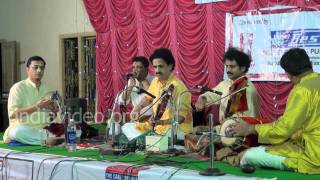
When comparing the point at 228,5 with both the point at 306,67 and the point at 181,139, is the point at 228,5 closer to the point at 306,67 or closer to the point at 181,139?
the point at 181,139

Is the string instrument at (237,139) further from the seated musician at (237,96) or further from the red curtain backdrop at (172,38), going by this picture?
the red curtain backdrop at (172,38)

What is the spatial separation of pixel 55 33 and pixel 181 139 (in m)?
5.10

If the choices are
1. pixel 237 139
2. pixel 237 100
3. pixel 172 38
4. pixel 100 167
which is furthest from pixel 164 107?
pixel 172 38

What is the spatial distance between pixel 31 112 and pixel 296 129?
9.13 feet

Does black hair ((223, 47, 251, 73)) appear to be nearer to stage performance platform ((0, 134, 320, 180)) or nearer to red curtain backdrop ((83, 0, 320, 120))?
stage performance platform ((0, 134, 320, 180))

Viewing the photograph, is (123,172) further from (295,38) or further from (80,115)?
(295,38)

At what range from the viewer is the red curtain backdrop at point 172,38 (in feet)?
19.1

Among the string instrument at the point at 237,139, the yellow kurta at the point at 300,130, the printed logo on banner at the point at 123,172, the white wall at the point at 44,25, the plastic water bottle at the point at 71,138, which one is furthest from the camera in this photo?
the white wall at the point at 44,25

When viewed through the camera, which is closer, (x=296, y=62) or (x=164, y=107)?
(x=296, y=62)

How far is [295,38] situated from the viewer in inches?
216

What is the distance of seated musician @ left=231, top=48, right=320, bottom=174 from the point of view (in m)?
3.22

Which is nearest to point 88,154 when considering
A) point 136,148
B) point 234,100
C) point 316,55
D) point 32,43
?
point 136,148

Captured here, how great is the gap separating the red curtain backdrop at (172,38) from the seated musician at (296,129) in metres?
2.23

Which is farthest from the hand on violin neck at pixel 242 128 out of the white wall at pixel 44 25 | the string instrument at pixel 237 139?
the white wall at pixel 44 25
